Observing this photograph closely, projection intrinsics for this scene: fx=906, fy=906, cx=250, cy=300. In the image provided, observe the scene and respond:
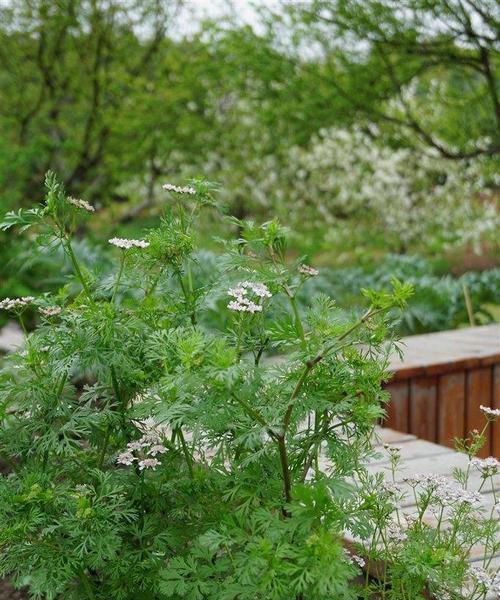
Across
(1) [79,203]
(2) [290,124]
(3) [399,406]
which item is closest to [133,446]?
(1) [79,203]

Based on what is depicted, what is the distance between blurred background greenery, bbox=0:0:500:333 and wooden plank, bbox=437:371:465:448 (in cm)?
171

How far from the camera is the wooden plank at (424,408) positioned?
4586 mm

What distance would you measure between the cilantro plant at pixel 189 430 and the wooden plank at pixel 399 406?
2.37 m

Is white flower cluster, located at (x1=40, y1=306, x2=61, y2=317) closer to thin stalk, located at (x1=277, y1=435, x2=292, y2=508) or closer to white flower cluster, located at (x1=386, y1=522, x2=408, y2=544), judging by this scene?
thin stalk, located at (x1=277, y1=435, x2=292, y2=508)

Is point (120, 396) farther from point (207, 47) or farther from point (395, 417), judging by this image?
point (207, 47)

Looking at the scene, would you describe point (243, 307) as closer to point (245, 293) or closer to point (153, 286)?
point (245, 293)

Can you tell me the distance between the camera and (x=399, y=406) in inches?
179

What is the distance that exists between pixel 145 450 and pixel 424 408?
104 inches

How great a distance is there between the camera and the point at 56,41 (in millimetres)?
10648

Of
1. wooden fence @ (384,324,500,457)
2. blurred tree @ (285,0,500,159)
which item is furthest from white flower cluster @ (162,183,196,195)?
blurred tree @ (285,0,500,159)

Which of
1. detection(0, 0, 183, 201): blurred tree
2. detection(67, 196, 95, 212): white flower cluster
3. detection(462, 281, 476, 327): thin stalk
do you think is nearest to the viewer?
detection(67, 196, 95, 212): white flower cluster

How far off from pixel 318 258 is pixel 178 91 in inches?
167

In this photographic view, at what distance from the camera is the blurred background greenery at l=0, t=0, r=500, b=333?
8.07 m

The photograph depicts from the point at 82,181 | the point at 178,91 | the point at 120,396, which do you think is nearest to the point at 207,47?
the point at 178,91
